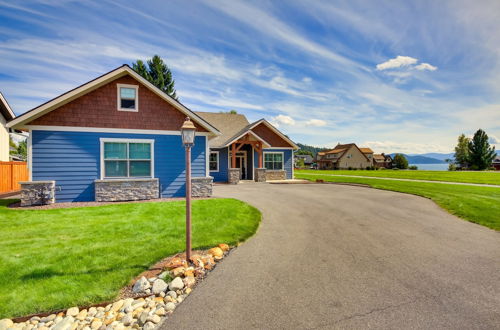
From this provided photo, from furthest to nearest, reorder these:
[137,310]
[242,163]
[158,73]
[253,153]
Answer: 1. [158,73]
2. [242,163]
3. [253,153]
4. [137,310]

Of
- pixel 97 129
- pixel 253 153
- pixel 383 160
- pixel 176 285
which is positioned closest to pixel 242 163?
pixel 253 153

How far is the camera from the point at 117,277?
14.6 feet

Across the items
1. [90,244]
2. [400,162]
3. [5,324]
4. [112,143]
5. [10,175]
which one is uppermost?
[112,143]

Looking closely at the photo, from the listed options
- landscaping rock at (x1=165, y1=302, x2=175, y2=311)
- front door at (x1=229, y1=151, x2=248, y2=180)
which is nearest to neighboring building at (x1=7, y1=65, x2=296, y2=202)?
landscaping rock at (x1=165, y1=302, x2=175, y2=311)

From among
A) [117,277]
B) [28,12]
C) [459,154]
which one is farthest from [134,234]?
[459,154]

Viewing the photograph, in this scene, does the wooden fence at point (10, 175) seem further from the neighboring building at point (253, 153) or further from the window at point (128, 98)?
the neighboring building at point (253, 153)

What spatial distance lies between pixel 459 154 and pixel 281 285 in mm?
87966

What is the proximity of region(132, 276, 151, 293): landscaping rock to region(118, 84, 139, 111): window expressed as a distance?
996 cm

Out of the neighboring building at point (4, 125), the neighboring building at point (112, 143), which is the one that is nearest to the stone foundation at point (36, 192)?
the neighboring building at point (112, 143)

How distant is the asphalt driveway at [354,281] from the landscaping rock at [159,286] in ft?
1.89

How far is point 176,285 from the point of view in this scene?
13.8 ft

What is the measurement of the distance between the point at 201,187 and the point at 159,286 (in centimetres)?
881

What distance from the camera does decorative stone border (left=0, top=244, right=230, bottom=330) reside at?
132 inches

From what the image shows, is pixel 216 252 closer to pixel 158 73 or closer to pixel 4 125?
pixel 4 125
